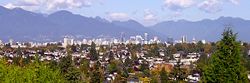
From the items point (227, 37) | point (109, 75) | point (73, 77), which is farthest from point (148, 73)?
point (227, 37)

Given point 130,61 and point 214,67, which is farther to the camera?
point 130,61

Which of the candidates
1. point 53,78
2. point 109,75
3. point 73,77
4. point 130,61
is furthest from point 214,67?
point 130,61

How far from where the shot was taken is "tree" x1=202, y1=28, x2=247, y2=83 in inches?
859

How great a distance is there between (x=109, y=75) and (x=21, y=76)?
55.2 metres

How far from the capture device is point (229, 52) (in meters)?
22.1

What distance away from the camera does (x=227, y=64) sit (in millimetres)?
21969

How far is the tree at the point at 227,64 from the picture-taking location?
71.6 feet

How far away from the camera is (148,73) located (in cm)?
8262

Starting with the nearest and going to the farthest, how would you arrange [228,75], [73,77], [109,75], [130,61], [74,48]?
[228,75] → [73,77] → [109,75] → [130,61] → [74,48]

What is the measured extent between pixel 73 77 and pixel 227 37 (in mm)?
16439

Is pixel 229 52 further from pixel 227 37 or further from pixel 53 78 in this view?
pixel 53 78

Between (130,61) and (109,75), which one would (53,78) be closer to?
(109,75)

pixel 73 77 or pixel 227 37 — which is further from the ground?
pixel 227 37

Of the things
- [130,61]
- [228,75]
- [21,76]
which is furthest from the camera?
[130,61]
